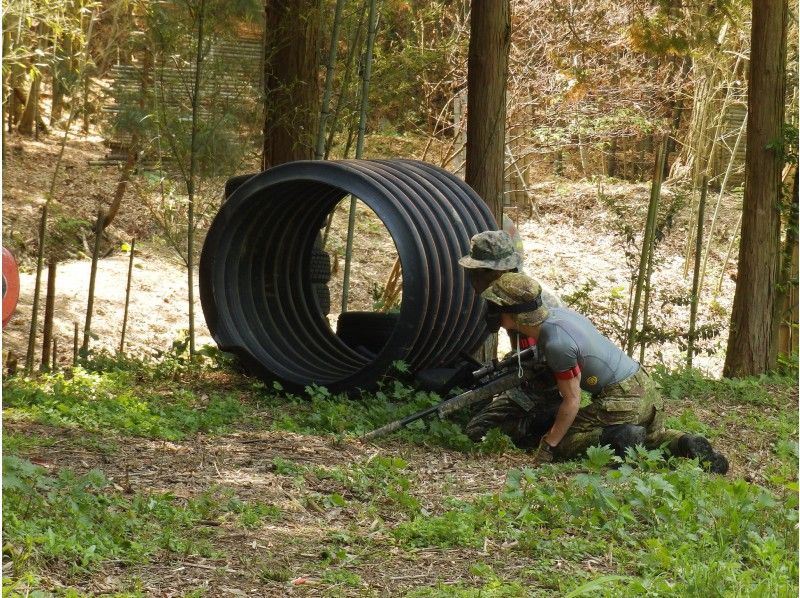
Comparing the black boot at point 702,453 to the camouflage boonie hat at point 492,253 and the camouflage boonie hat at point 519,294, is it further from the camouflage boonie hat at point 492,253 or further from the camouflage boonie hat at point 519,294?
the camouflage boonie hat at point 492,253

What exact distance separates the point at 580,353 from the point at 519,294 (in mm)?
450

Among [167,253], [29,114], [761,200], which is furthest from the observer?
[29,114]

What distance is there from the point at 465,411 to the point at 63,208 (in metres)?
11.7

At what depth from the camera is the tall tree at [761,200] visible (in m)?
9.52

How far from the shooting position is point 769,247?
975 cm

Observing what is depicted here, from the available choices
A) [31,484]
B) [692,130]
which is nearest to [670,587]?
[31,484]

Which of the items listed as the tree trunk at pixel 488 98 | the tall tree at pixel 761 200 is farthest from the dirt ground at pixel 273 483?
the tree trunk at pixel 488 98

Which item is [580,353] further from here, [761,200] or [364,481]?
[761,200]

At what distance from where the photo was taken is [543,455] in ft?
19.5

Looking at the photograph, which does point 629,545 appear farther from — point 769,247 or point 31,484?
point 769,247

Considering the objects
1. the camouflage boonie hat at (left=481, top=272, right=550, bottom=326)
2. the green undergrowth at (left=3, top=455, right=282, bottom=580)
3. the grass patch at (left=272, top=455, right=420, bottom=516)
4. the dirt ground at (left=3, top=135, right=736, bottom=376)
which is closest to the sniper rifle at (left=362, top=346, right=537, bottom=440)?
the camouflage boonie hat at (left=481, top=272, right=550, bottom=326)

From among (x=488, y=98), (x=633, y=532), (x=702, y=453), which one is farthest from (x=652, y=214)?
(x=633, y=532)

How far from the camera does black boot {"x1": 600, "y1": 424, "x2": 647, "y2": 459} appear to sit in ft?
18.7

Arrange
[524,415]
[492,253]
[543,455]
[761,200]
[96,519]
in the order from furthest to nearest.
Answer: [761,200] < [492,253] < [524,415] < [543,455] < [96,519]
